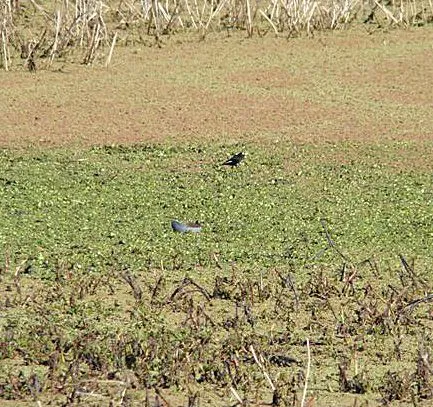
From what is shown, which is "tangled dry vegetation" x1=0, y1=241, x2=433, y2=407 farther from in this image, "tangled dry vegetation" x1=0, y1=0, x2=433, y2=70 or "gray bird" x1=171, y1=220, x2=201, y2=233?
"tangled dry vegetation" x1=0, y1=0, x2=433, y2=70

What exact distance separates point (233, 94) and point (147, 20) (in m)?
2.48

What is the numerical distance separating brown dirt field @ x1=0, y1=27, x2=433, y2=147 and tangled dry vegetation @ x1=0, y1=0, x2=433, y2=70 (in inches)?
9.8

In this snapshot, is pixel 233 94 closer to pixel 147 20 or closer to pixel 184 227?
pixel 147 20

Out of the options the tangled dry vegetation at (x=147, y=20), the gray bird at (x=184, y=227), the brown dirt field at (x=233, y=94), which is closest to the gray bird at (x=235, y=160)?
the brown dirt field at (x=233, y=94)

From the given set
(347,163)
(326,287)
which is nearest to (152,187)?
(347,163)

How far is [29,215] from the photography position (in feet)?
20.2

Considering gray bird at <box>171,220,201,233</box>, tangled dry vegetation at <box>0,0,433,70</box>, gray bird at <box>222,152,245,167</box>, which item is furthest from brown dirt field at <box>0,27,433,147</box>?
gray bird at <box>171,220,201,233</box>

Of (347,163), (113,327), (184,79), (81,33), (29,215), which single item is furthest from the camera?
(81,33)

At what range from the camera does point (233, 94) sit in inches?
350

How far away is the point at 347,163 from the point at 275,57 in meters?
2.91

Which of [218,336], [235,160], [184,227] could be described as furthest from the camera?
[235,160]

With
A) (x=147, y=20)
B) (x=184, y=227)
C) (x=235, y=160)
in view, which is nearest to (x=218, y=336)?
(x=184, y=227)

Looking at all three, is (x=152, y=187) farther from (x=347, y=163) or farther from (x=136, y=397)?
(x=136, y=397)

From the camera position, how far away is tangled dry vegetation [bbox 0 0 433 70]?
9.87 m
